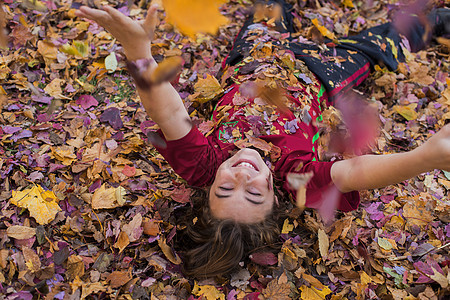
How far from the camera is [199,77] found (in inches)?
131

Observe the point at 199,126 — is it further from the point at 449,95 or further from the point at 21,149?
the point at 449,95

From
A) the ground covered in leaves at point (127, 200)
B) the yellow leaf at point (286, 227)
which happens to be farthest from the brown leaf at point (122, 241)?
the yellow leaf at point (286, 227)

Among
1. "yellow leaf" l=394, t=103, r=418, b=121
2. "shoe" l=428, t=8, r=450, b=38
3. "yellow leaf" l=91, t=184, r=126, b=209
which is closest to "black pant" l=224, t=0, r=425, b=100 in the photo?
"shoe" l=428, t=8, r=450, b=38

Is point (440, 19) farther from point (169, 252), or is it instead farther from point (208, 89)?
point (169, 252)

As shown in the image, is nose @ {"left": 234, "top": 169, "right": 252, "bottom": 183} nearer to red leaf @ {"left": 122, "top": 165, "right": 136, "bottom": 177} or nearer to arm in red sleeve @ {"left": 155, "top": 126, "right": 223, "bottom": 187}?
arm in red sleeve @ {"left": 155, "top": 126, "right": 223, "bottom": 187}

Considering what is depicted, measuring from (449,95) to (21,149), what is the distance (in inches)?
132

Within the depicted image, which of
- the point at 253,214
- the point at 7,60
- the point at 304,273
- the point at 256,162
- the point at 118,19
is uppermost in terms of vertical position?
the point at 118,19

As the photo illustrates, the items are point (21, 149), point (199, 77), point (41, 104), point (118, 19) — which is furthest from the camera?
point (199, 77)

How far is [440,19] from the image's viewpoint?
371 centimetres

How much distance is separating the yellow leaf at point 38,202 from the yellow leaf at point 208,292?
0.89 m

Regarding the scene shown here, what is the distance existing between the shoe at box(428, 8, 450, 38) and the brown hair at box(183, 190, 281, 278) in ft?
8.63

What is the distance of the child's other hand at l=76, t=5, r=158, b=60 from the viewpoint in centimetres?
173

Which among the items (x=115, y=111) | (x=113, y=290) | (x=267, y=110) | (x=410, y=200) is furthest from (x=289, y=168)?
(x=115, y=111)

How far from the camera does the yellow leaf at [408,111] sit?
3346mm
